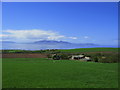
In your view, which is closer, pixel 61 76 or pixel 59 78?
pixel 59 78

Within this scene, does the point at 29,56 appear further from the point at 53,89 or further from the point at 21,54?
the point at 53,89

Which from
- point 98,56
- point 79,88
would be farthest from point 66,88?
point 98,56

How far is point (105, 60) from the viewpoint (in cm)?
3494

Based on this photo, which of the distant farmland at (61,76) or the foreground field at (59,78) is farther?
the distant farmland at (61,76)

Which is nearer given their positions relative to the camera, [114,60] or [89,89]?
[89,89]

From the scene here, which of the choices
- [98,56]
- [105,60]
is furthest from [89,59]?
[105,60]

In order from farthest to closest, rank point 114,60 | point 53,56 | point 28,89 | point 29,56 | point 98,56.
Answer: point 53,56
point 29,56
point 98,56
point 114,60
point 28,89

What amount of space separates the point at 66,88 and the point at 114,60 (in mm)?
25711

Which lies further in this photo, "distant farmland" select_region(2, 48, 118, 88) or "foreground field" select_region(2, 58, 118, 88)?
"distant farmland" select_region(2, 48, 118, 88)

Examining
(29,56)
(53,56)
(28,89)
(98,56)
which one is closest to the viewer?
(28,89)

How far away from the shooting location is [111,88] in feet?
29.5

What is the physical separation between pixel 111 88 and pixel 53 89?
241 centimetres

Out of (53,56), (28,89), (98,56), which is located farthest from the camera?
(53,56)

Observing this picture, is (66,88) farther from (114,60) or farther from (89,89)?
(114,60)
